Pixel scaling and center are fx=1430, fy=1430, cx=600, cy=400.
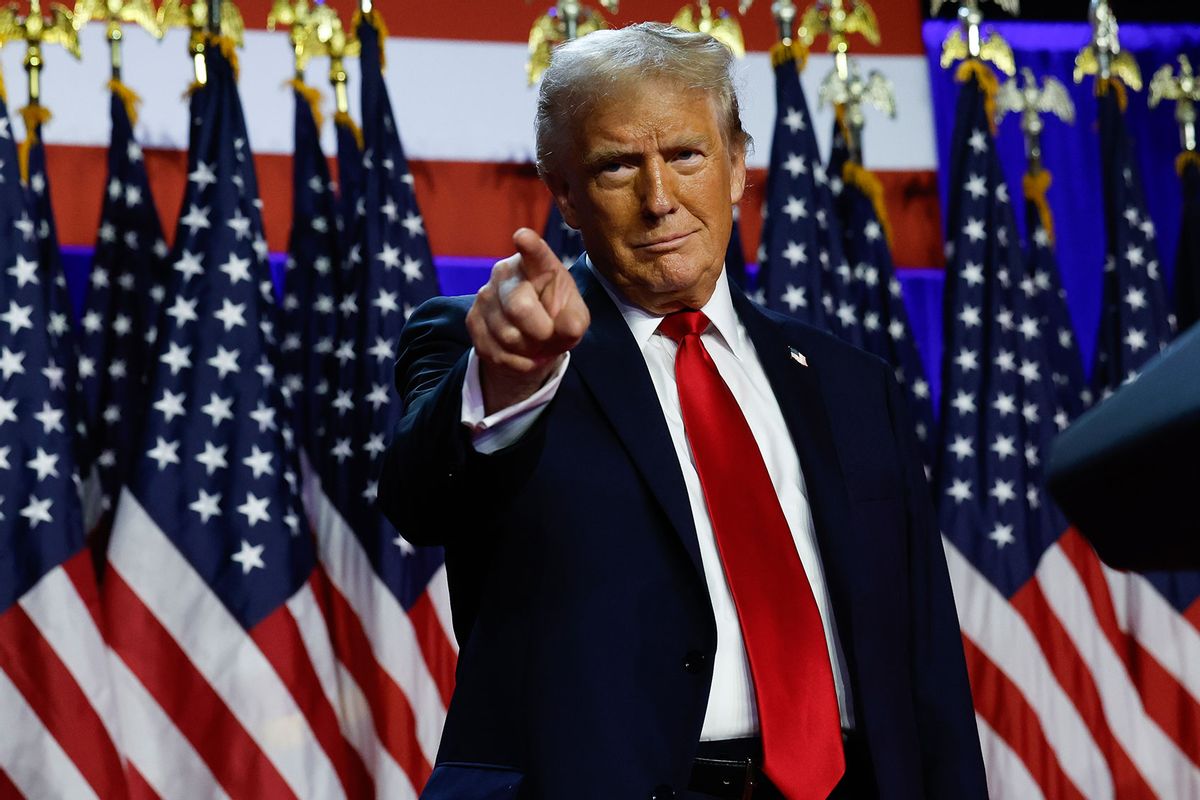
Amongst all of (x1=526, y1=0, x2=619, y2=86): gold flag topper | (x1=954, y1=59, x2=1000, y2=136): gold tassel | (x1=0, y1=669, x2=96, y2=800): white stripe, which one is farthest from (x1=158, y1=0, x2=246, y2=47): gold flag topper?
(x1=954, y1=59, x2=1000, y2=136): gold tassel

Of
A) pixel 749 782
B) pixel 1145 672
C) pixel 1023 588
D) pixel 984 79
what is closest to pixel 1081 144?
pixel 984 79

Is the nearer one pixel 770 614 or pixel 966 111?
pixel 770 614

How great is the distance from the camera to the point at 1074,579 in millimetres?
3764

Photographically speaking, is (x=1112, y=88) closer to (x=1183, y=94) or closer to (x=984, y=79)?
(x=1183, y=94)

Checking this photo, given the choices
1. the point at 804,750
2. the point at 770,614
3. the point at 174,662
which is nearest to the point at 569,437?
the point at 770,614

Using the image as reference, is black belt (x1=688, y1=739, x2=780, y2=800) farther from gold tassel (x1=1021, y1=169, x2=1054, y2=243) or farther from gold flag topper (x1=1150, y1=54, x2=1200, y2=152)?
gold flag topper (x1=1150, y1=54, x2=1200, y2=152)

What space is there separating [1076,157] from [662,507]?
3.41 m

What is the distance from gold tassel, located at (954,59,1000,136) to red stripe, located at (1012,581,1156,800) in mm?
1325

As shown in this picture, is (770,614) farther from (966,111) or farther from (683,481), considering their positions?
(966,111)

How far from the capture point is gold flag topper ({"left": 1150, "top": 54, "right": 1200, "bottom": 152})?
4.14 m

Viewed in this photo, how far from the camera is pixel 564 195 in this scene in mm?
1610

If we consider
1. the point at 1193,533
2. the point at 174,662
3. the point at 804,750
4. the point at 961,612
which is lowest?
the point at 961,612

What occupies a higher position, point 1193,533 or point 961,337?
point 1193,533

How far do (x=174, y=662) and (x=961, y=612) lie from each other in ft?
6.42
